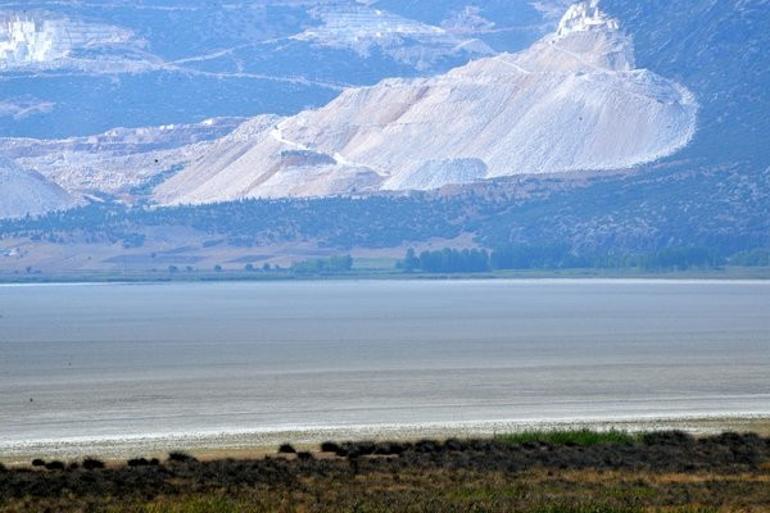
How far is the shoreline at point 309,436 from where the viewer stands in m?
57.8

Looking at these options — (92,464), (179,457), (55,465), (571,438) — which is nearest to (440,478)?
(179,457)

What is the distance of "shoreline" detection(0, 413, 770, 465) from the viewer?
189 ft

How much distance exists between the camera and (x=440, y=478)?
161 ft

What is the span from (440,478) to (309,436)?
13.6 metres

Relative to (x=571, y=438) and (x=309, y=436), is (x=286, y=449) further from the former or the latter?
(x=571, y=438)

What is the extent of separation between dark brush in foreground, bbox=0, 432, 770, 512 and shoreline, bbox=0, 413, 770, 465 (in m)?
3.27

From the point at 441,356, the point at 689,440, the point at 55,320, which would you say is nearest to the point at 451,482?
the point at 689,440

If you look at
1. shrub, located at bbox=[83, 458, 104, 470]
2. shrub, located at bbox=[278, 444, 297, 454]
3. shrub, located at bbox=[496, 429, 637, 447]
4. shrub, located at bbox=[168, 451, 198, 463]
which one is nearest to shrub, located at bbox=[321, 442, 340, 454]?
shrub, located at bbox=[278, 444, 297, 454]

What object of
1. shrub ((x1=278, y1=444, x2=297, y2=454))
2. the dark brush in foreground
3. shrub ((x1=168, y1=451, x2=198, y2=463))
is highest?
shrub ((x1=278, y1=444, x2=297, y2=454))

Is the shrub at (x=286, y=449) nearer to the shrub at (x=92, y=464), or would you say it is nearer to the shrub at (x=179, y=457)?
the shrub at (x=179, y=457)

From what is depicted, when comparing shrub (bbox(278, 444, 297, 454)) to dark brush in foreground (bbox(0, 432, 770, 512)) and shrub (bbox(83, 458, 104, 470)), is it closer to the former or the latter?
dark brush in foreground (bbox(0, 432, 770, 512))

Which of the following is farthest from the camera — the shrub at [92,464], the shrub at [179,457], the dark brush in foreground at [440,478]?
the shrub at [179,457]

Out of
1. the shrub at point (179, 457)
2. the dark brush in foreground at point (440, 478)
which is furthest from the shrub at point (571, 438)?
the shrub at point (179, 457)

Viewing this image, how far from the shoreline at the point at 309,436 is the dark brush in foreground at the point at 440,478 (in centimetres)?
327
